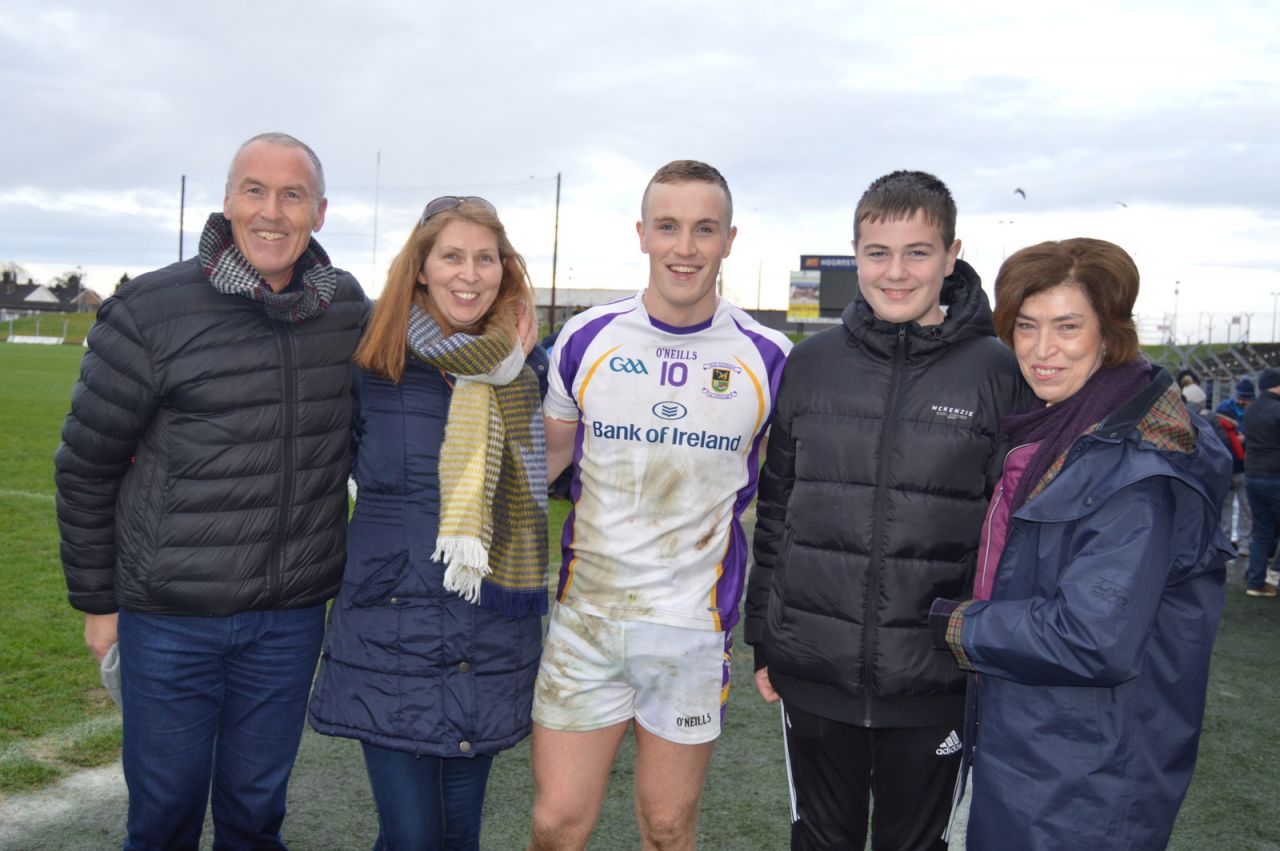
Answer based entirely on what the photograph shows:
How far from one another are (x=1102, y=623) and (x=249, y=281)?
2390mm

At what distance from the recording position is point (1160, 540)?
2201mm

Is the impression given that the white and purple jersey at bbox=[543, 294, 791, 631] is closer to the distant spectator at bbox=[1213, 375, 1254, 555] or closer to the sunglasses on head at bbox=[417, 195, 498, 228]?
the sunglasses on head at bbox=[417, 195, 498, 228]

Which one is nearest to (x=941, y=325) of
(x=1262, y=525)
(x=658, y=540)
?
(x=658, y=540)

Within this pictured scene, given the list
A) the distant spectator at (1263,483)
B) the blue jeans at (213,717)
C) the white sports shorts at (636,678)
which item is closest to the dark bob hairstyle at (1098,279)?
the white sports shorts at (636,678)

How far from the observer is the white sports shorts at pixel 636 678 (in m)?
2.91

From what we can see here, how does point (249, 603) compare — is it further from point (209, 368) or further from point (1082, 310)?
point (1082, 310)

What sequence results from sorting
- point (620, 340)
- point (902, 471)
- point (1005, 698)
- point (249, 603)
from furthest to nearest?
point (620, 340)
point (249, 603)
point (902, 471)
point (1005, 698)

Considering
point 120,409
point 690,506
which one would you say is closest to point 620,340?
point 690,506

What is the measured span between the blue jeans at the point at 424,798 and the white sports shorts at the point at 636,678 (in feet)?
0.94

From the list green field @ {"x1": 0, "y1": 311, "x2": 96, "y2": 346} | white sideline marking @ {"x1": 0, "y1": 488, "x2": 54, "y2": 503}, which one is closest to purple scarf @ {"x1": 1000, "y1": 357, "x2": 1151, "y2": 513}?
white sideline marking @ {"x1": 0, "y1": 488, "x2": 54, "y2": 503}

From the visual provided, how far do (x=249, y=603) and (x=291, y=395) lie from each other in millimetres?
612

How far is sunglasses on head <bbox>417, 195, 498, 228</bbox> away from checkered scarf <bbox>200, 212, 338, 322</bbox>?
15.0 inches

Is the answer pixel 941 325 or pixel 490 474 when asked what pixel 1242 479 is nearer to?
pixel 941 325

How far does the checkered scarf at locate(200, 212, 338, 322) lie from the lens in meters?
2.85
